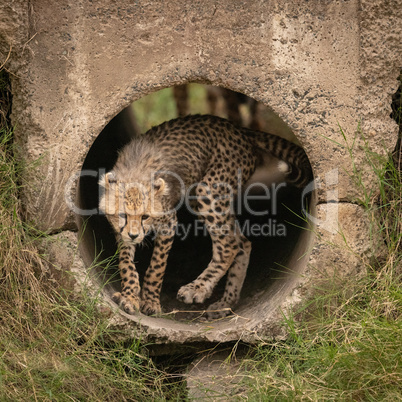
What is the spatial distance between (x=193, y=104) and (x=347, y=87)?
118 inches

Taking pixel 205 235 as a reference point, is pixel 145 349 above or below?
below

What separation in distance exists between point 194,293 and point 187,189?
82 cm

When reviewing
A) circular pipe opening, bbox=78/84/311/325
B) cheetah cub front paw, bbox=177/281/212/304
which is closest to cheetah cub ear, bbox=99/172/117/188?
circular pipe opening, bbox=78/84/311/325

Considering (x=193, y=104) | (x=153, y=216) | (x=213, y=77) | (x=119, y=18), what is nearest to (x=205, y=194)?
(x=153, y=216)

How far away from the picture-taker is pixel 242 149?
5398 millimetres

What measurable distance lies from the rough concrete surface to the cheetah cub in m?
0.59

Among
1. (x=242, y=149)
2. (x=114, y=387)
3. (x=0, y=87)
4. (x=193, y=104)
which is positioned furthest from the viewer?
(x=193, y=104)

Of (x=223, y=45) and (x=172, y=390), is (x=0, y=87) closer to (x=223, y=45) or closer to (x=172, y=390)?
(x=223, y=45)

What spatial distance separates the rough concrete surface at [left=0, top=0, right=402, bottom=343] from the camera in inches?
164

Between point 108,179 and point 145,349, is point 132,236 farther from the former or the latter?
point 145,349

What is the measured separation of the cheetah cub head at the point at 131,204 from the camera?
15.4 feet

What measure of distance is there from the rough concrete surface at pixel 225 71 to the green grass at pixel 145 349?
0.16 m

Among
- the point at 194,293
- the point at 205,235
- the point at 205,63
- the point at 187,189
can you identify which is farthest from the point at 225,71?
the point at 205,235

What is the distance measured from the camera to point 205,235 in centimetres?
612
